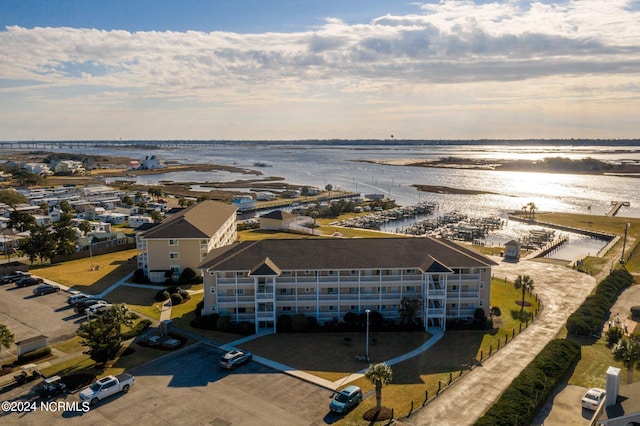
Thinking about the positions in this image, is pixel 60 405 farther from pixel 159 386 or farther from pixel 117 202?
pixel 117 202

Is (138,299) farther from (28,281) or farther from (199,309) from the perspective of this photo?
(28,281)

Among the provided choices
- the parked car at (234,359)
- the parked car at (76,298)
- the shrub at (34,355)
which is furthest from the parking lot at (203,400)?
the parked car at (76,298)

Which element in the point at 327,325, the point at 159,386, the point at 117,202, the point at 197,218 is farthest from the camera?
the point at 117,202

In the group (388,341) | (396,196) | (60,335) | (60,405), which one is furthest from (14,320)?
(396,196)

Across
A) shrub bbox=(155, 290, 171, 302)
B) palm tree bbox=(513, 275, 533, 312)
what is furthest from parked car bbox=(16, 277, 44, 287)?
palm tree bbox=(513, 275, 533, 312)

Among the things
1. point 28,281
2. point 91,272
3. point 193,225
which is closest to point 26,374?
point 28,281

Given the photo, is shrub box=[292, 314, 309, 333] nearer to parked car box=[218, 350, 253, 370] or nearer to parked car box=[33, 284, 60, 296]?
parked car box=[218, 350, 253, 370]
